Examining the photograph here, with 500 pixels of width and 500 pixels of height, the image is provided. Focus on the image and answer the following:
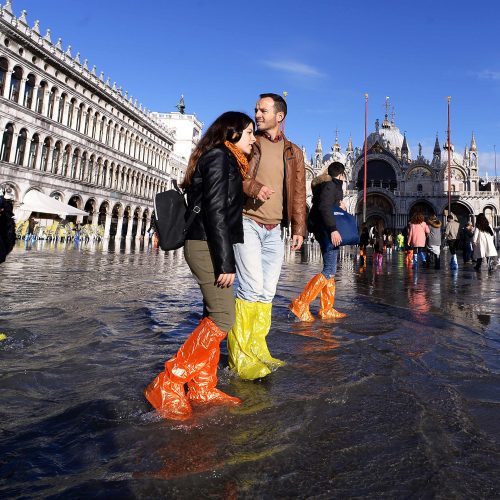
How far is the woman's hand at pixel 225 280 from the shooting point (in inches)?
81.4

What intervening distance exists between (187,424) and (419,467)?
0.89 m

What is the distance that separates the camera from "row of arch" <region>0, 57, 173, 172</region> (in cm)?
2523

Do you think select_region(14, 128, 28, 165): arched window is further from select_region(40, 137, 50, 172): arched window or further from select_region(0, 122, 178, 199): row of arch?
select_region(40, 137, 50, 172): arched window

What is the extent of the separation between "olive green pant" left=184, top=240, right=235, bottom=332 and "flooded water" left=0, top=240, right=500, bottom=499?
0.39 m

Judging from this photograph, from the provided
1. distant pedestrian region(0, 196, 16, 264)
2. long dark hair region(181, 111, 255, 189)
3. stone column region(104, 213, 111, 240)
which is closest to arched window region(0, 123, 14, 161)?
stone column region(104, 213, 111, 240)

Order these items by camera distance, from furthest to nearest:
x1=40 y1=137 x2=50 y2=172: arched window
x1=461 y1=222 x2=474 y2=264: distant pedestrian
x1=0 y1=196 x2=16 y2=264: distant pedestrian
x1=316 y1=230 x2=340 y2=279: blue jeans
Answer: x1=40 y1=137 x2=50 y2=172: arched window, x1=461 y1=222 x2=474 y2=264: distant pedestrian, x1=316 y1=230 x2=340 y2=279: blue jeans, x1=0 y1=196 x2=16 y2=264: distant pedestrian

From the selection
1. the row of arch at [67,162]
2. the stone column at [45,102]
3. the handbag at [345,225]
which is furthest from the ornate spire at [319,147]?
the handbag at [345,225]

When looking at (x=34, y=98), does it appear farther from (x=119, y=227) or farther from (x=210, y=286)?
(x=210, y=286)

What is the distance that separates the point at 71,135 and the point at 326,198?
3113 cm

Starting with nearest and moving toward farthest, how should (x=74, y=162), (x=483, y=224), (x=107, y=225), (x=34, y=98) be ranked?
(x=483, y=224) → (x=34, y=98) → (x=74, y=162) → (x=107, y=225)

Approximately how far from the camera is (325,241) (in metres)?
4.32

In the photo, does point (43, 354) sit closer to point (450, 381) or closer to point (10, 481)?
point (10, 481)

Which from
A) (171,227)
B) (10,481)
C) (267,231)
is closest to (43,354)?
(171,227)

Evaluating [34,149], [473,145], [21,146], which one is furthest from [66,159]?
[473,145]
